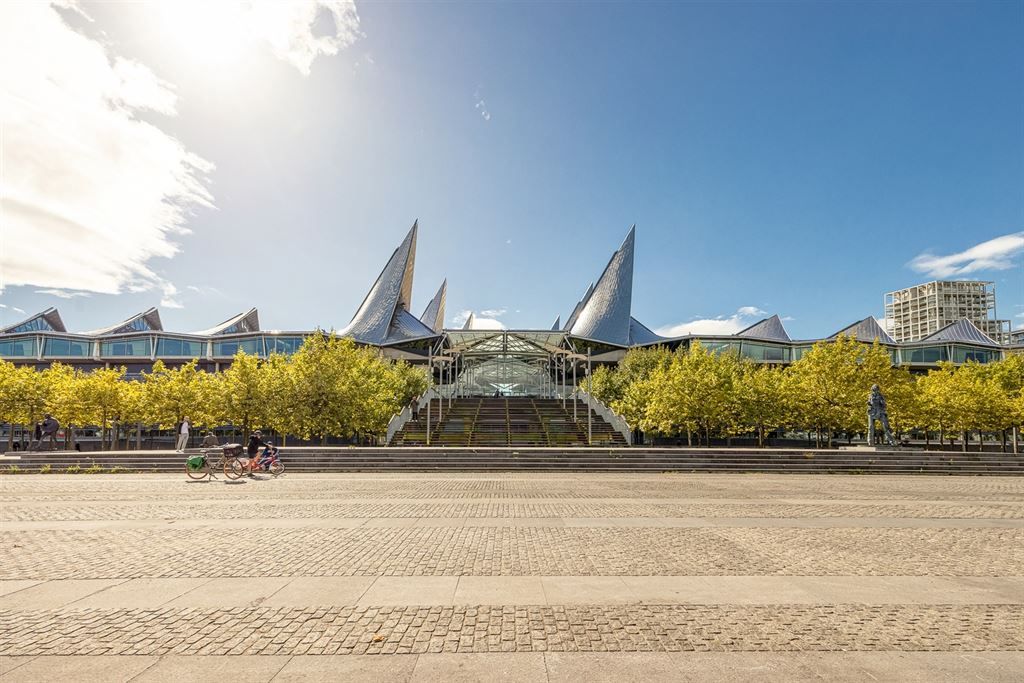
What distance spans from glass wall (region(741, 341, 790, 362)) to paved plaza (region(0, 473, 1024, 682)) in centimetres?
6223

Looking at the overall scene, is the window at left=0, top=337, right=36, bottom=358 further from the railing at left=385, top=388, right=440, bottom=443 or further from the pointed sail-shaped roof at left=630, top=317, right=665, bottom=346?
the pointed sail-shaped roof at left=630, top=317, right=665, bottom=346

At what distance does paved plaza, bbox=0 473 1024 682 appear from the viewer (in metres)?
4.28

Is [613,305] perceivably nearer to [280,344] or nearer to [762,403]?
[280,344]

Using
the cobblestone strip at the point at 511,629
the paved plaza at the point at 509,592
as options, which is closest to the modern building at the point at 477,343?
the paved plaza at the point at 509,592

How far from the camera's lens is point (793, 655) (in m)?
4.43

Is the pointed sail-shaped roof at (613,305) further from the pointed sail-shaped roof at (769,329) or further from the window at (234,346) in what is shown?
the window at (234,346)

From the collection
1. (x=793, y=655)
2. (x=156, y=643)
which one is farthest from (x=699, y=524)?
(x=156, y=643)

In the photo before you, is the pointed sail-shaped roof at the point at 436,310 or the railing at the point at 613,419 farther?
the pointed sail-shaped roof at the point at 436,310

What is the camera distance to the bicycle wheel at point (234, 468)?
1877cm

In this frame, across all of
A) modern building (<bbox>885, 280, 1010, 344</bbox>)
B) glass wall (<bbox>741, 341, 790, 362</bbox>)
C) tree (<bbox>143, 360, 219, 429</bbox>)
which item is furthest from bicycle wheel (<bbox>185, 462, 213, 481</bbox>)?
modern building (<bbox>885, 280, 1010, 344</bbox>)

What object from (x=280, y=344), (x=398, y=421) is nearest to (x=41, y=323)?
(x=280, y=344)

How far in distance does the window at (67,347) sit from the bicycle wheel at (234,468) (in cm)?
6902

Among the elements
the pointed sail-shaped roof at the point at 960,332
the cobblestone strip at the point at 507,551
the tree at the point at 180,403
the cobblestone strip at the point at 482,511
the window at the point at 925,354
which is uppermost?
the pointed sail-shaped roof at the point at 960,332

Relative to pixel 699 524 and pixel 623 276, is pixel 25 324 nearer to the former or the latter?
pixel 623 276
